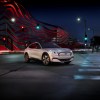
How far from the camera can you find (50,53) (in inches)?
719

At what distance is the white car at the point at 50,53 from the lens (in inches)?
718

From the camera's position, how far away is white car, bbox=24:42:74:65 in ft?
59.8

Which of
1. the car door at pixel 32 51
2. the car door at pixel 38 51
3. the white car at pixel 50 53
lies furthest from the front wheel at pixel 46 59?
the car door at pixel 32 51

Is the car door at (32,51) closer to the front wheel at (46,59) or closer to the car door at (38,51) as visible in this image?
the car door at (38,51)

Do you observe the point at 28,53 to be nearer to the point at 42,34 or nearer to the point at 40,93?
the point at 40,93

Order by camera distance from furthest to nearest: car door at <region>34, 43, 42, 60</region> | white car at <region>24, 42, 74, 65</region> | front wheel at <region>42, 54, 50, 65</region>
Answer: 1. car door at <region>34, 43, 42, 60</region>
2. front wheel at <region>42, 54, 50, 65</region>
3. white car at <region>24, 42, 74, 65</region>

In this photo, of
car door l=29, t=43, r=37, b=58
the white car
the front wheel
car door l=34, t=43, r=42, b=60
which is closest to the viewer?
the white car

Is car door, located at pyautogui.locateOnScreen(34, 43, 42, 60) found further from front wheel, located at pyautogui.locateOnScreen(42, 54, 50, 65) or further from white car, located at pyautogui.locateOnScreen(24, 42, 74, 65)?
front wheel, located at pyautogui.locateOnScreen(42, 54, 50, 65)

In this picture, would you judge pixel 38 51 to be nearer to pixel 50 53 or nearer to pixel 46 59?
pixel 46 59

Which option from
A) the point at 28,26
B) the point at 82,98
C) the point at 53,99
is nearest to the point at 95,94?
the point at 82,98

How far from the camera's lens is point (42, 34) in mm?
153250

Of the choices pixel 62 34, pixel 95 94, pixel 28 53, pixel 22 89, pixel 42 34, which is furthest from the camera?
pixel 62 34

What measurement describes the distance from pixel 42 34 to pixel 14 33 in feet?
108

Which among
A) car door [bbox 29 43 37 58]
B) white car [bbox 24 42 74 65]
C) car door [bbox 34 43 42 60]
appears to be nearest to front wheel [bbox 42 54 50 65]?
white car [bbox 24 42 74 65]
